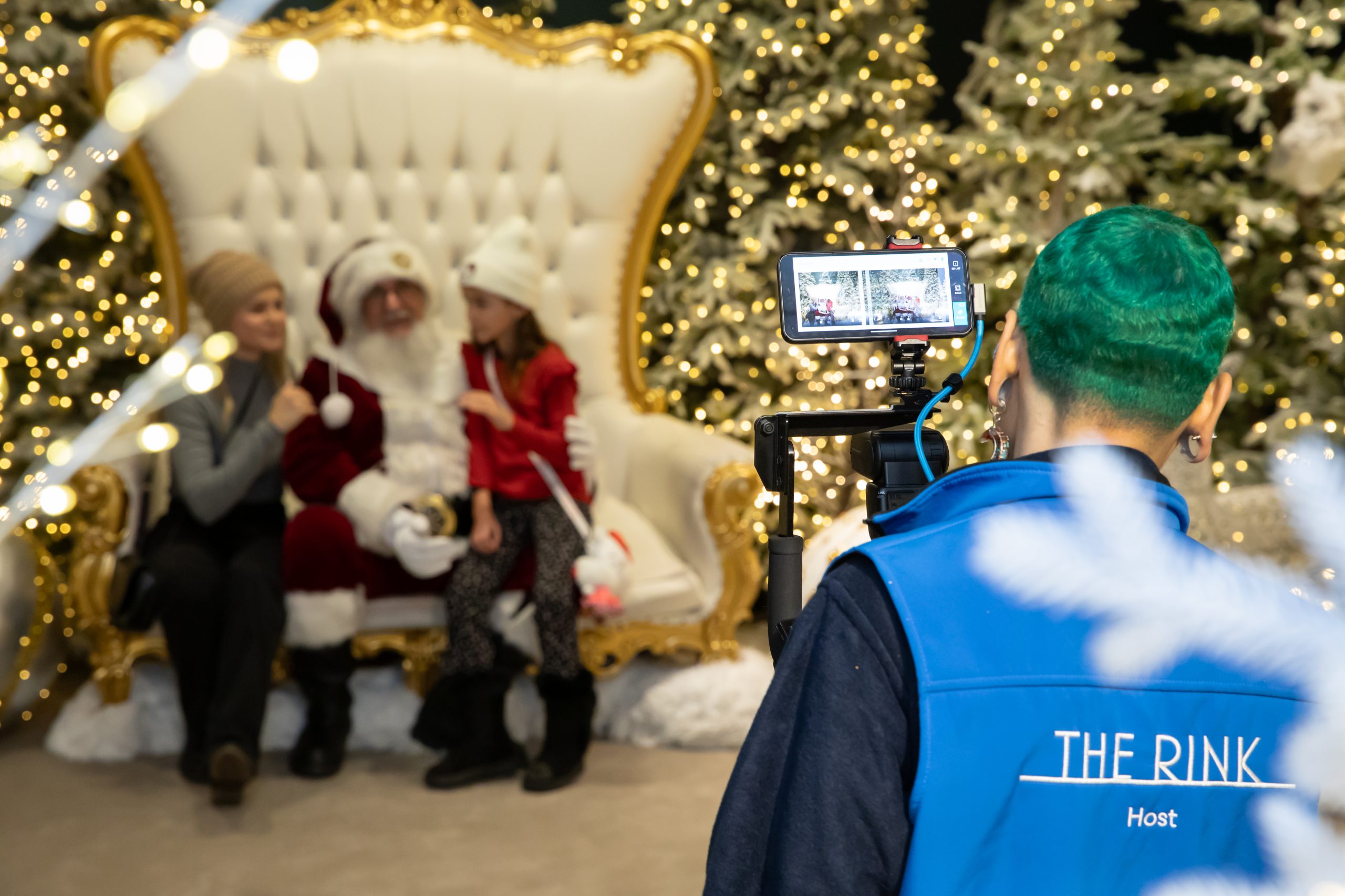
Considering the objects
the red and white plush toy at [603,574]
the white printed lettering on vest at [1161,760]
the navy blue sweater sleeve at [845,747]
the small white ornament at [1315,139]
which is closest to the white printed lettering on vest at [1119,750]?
the white printed lettering on vest at [1161,760]

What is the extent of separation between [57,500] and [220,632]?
130 cm

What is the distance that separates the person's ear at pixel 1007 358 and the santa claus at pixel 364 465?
1.83 meters

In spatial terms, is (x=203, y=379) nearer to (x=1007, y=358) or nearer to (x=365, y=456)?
(x=365, y=456)

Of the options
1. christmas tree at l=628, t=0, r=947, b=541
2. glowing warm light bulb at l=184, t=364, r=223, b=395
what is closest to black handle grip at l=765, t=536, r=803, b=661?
glowing warm light bulb at l=184, t=364, r=223, b=395

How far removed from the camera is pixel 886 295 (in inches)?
40.2

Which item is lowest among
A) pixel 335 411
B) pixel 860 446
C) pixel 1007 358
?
pixel 335 411

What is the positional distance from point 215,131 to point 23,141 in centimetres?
266

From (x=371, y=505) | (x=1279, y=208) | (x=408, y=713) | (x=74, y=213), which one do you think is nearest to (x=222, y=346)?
(x=371, y=505)

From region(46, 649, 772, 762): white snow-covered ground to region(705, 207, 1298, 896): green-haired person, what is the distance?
197cm

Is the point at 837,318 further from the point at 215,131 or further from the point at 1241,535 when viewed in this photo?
the point at 215,131

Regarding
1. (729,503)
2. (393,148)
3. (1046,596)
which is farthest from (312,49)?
(1046,596)

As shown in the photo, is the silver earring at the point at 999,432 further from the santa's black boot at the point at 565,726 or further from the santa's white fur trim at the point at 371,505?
the santa's white fur trim at the point at 371,505

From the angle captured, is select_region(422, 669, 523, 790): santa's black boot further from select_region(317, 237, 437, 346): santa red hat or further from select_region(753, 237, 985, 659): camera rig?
select_region(753, 237, 985, 659): camera rig

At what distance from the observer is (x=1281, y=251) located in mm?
3320
